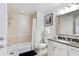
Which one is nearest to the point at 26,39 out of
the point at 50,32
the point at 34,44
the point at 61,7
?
the point at 34,44

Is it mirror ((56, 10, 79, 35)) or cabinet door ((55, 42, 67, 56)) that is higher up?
mirror ((56, 10, 79, 35))

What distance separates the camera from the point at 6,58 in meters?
1.10

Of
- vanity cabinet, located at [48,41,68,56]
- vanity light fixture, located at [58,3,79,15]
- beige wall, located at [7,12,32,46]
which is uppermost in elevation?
vanity light fixture, located at [58,3,79,15]

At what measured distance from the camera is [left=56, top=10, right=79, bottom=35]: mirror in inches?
112

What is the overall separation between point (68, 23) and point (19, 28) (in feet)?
11.1

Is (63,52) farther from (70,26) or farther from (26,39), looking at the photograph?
(26,39)

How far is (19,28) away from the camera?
5.77m

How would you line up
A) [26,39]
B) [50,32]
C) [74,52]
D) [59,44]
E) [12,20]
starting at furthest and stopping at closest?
[26,39] → [12,20] → [50,32] → [59,44] → [74,52]

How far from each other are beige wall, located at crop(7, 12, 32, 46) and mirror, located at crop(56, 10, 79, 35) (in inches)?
105

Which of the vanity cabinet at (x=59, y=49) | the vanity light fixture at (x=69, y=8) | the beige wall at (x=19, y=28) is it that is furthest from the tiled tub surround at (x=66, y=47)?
the beige wall at (x=19, y=28)

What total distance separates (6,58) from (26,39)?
16.4 feet

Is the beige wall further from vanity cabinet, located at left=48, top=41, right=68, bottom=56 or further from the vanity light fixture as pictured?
vanity cabinet, located at left=48, top=41, right=68, bottom=56

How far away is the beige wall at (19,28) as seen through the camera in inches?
212

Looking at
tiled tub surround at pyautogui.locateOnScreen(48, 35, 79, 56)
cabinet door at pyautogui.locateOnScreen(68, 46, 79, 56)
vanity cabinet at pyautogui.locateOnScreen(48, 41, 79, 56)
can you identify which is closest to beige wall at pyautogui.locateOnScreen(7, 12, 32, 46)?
tiled tub surround at pyautogui.locateOnScreen(48, 35, 79, 56)
